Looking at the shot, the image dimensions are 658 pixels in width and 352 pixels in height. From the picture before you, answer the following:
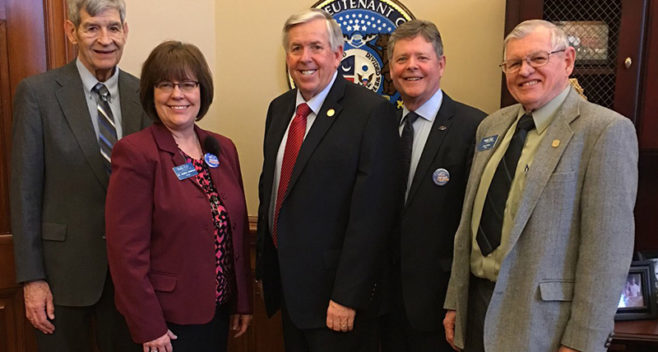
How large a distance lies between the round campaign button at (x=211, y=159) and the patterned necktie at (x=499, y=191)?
890 millimetres

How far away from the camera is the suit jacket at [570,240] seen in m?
1.26

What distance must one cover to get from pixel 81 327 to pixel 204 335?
0.48 metres

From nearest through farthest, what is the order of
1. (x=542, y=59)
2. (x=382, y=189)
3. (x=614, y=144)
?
(x=614, y=144)
(x=542, y=59)
(x=382, y=189)

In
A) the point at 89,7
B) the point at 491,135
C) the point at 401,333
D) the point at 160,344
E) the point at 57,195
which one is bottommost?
the point at 401,333

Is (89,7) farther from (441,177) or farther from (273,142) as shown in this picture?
(441,177)

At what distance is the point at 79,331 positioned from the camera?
179 cm

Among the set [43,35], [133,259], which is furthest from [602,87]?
[43,35]

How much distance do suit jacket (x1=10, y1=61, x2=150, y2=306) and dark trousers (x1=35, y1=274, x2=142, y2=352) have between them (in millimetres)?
43

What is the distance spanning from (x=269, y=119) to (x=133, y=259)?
764mm

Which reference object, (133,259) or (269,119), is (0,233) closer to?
(133,259)

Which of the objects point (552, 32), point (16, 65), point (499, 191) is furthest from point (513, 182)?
point (16, 65)

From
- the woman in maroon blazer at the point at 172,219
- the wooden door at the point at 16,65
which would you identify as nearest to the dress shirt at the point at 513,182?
the woman in maroon blazer at the point at 172,219

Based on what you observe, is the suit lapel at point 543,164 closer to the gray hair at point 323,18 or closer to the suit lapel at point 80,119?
the gray hair at point 323,18

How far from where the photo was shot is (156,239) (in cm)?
157
